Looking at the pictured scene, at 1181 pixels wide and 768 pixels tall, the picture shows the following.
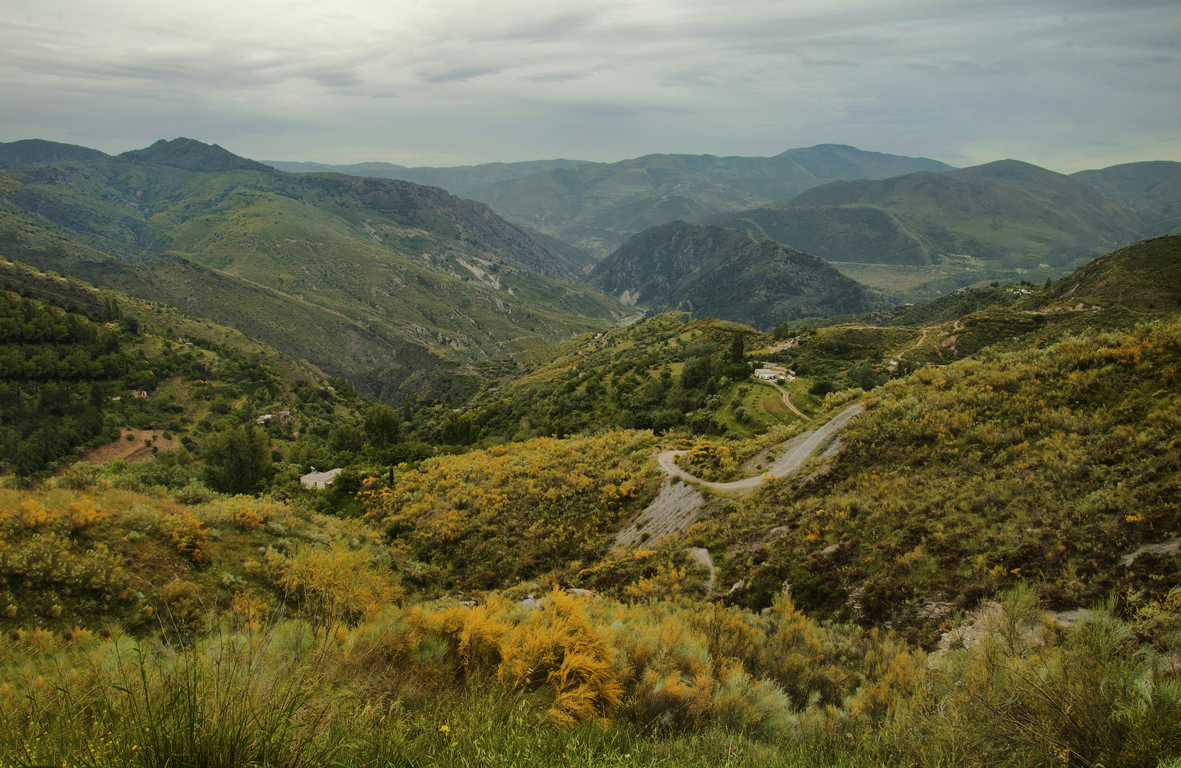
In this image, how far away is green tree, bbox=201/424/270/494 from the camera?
122ft

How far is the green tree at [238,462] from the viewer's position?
37.2m

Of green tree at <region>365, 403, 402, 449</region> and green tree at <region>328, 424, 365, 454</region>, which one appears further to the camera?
green tree at <region>328, 424, 365, 454</region>

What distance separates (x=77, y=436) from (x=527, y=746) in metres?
97.0

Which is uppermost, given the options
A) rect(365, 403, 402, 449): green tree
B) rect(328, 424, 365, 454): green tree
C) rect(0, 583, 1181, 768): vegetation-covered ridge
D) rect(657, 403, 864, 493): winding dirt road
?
rect(0, 583, 1181, 768): vegetation-covered ridge

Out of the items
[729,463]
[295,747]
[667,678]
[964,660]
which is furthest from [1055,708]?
[729,463]

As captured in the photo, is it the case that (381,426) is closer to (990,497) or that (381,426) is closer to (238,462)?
(238,462)

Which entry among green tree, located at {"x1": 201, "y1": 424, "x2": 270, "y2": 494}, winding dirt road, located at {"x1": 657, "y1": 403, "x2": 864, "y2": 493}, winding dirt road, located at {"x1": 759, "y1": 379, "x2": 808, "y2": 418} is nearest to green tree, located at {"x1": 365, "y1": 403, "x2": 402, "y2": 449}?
green tree, located at {"x1": 201, "y1": 424, "x2": 270, "y2": 494}

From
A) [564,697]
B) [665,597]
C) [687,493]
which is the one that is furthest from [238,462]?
[564,697]

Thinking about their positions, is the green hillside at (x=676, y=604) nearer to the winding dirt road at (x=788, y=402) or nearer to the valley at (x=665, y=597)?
the valley at (x=665, y=597)

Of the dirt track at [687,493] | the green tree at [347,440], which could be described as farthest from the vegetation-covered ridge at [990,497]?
the green tree at [347,440]

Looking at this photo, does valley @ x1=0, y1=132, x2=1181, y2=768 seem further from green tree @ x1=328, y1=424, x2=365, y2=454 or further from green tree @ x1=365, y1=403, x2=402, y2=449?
green tree @ x1=328, y1=424, x2=365, y2=454

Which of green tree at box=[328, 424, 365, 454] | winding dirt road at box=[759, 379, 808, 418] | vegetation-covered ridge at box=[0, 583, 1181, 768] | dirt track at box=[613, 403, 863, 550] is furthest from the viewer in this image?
green tree at box=[328, 424, 365, 454]

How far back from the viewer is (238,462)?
38406mm

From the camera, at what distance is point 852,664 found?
392 inches
